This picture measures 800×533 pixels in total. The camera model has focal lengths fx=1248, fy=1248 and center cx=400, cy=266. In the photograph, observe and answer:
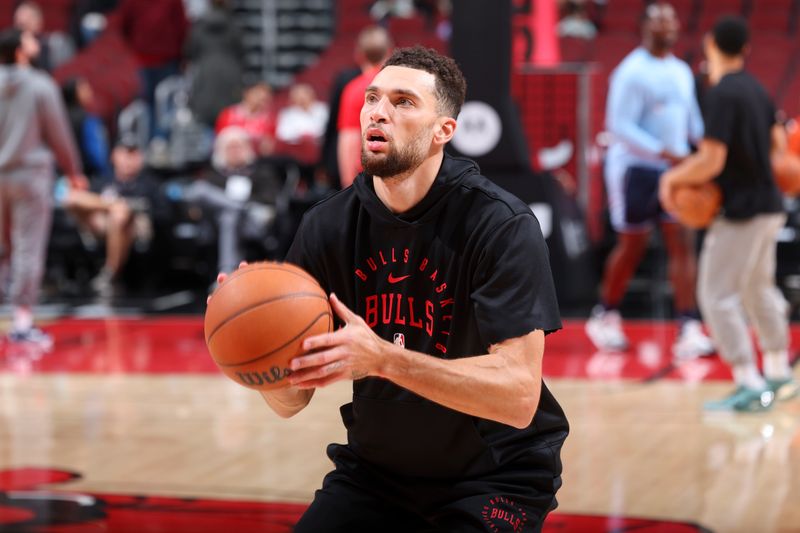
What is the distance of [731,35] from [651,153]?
163cm

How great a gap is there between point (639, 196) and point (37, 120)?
4.03m

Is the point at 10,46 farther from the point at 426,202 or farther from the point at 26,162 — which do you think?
the point at 426,202

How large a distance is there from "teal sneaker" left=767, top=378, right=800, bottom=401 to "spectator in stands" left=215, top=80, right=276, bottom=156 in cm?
652

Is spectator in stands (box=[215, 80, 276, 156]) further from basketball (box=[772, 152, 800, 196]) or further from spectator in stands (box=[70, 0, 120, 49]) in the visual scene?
basketball (box=[772, 152, 800, 196])

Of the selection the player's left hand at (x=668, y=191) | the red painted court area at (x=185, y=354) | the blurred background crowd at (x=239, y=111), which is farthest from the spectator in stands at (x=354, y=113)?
the player's left hand at (x=668, y=191)

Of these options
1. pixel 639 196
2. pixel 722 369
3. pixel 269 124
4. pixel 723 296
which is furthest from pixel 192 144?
pixel 723 296

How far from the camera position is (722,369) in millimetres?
7234

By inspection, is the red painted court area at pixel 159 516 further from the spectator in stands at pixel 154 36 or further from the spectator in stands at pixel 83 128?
the spectator in stands at pixel 154 36

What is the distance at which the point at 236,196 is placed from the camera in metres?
10.1

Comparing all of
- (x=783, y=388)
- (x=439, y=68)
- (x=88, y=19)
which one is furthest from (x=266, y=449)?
(x=88, y=19)

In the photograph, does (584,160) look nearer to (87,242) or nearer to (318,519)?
(87,242)

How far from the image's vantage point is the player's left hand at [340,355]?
2.32 meters

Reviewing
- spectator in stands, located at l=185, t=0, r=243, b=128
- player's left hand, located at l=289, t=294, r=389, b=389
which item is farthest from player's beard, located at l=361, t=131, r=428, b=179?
spectator in stands, located at l=185, t=0, r=243, b=128

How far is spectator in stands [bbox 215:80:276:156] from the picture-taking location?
11.7 m
